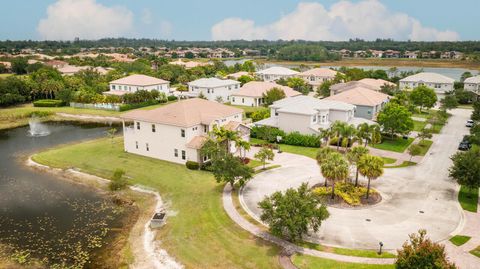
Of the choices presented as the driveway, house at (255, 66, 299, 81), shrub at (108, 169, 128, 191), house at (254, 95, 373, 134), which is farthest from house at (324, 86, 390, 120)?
house at (255, 66, 299, 81)

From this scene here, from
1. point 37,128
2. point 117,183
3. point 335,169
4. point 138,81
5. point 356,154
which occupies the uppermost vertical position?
point 138,81

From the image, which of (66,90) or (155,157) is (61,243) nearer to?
(155,157)

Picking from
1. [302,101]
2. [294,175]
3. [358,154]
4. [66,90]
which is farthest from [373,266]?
[66,90]

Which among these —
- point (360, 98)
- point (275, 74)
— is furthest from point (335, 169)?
point (275, 74)

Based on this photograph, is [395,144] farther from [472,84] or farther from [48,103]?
[48,103]

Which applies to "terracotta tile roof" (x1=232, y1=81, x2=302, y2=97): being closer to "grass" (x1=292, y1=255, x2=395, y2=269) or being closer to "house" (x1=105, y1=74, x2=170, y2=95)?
"house" (x1=105, y1=74, x2=170, y2=95)

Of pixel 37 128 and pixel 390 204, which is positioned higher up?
pixel 390 204

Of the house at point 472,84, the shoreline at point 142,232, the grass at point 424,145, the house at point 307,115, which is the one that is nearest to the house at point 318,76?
the house at point 472,84

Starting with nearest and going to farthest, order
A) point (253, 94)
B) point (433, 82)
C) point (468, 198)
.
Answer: point (468, 198)
point (253, 94)
point (433, 82)
